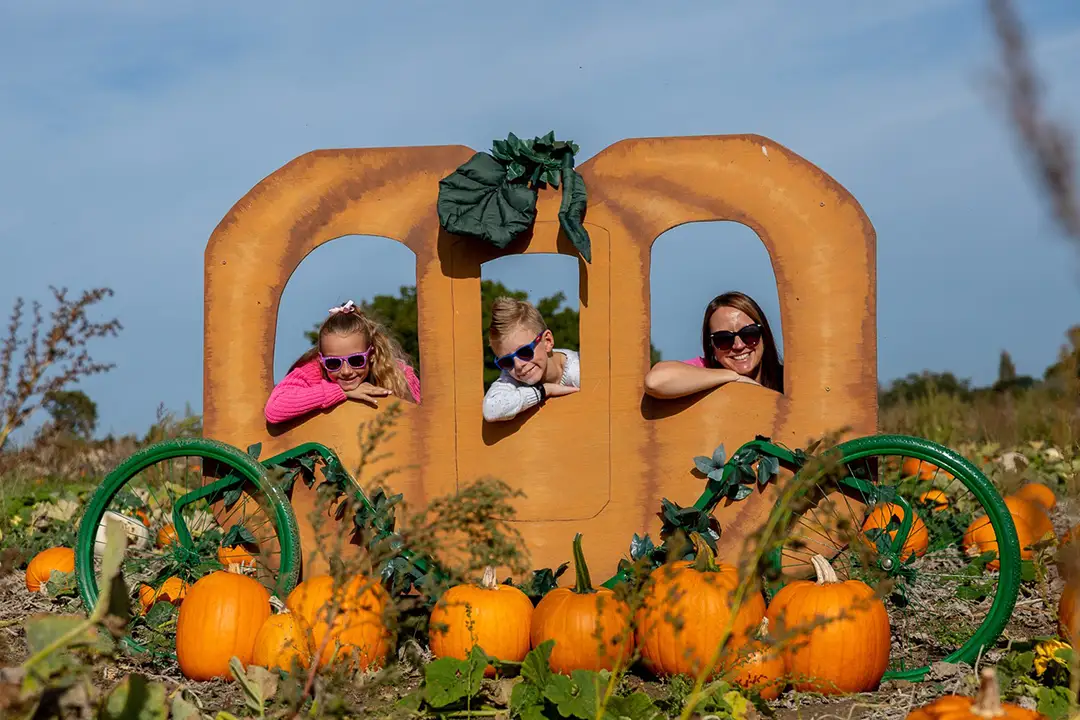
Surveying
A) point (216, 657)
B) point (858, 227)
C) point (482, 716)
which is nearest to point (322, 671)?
point (482, 716)

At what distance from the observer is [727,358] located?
4.77 meters

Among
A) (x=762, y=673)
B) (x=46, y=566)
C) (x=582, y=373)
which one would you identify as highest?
(x=582, y=373)

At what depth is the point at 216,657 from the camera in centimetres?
374

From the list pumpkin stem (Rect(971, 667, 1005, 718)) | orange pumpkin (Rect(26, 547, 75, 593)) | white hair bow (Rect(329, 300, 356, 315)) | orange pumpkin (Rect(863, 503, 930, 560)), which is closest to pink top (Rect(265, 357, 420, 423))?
white hair bow (Rect(329, 300, 356, 315))

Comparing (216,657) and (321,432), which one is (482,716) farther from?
(321,432)

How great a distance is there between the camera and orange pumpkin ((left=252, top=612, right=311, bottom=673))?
3.49 metres

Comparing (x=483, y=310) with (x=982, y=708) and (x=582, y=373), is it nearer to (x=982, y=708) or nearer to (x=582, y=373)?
(x=582, y=373)

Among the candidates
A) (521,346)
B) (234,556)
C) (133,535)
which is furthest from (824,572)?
(133,535)

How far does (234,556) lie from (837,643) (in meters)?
2.48

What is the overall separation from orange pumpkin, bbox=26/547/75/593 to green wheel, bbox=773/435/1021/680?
10.9 ft

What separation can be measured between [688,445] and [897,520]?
88cm

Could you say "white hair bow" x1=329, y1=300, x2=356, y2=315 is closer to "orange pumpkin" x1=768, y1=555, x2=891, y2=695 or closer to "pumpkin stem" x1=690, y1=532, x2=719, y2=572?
"pumpkin stem" x1=690, y1=532, x2=719, y2=572

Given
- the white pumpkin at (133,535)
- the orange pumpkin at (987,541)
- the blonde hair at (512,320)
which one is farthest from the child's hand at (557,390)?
the white pumpkin at (133,535)

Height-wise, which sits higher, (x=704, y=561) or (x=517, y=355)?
(x=517, y=355)
